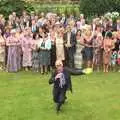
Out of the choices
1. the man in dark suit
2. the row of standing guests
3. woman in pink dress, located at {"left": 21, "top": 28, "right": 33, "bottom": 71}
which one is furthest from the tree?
woman in pink dress, located at {"left": 21, "top": 28, "right": 33, "bottom": 71}

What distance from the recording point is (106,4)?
2816 centimetres

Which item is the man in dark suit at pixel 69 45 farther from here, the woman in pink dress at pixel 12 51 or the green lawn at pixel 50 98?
the woman in pink dress at pixel 12 51

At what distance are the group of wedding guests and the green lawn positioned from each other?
1.91ft

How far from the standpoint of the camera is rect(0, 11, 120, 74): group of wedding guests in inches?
789

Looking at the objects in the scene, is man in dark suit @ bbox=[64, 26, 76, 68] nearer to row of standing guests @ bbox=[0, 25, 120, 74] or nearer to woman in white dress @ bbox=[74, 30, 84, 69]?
row of standing guests @ bbox=[0, 25, 120, 74]

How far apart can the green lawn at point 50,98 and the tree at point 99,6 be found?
883cm

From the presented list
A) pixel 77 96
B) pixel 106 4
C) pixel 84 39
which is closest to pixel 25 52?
pixel 84 39

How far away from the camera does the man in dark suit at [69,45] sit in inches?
797

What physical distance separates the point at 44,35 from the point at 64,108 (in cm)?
Answer: 490

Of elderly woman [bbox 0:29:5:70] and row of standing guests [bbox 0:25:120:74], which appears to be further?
elderly woman [bbox 0:29:5:70]

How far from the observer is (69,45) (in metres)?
20.2

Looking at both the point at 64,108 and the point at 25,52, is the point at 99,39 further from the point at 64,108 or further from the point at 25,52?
the point at 64,108

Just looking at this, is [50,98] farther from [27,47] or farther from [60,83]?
[27,47]

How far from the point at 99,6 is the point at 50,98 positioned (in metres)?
12.5
